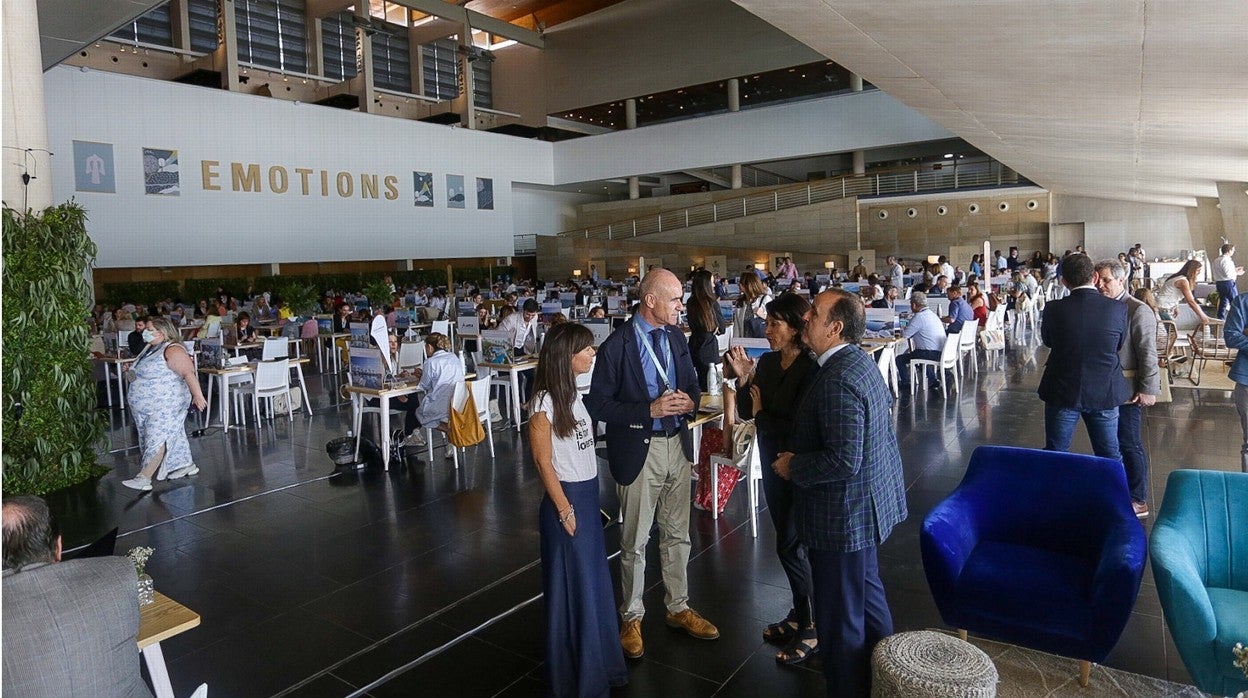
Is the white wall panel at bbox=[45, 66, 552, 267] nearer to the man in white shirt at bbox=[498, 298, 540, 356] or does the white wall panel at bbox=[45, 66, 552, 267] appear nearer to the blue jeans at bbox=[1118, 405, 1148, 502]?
the man in white shirt at bbox=[498, 298, 540, 356]

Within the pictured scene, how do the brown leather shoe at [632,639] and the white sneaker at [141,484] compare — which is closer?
the brown leather shoe at [632,639]

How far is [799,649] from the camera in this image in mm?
3057

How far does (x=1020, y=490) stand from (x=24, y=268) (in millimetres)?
6346

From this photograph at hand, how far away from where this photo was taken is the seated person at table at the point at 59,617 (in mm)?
1719

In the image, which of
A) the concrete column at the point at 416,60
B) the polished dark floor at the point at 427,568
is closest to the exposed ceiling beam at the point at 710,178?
the concrete column at the point at 416,60

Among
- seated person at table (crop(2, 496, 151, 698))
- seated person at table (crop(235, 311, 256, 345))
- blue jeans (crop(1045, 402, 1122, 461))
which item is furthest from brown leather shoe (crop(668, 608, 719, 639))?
seated person at table (crop(235, 311, 256, 345))

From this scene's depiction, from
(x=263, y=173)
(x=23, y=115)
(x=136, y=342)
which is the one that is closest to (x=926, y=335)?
(x=23, y=115)

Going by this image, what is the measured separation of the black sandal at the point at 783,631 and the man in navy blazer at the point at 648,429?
0.22 metres

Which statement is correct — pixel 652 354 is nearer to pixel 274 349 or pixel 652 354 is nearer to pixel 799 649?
pixel 799 649

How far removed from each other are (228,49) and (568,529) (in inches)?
905

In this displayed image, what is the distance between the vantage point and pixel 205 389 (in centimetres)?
998

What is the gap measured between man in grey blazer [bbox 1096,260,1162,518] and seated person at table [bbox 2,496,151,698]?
4.53 metres

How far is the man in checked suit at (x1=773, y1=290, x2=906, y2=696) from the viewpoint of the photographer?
2.43 metres

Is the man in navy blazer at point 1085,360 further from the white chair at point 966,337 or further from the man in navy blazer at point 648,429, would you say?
the white chair at point 966,337
